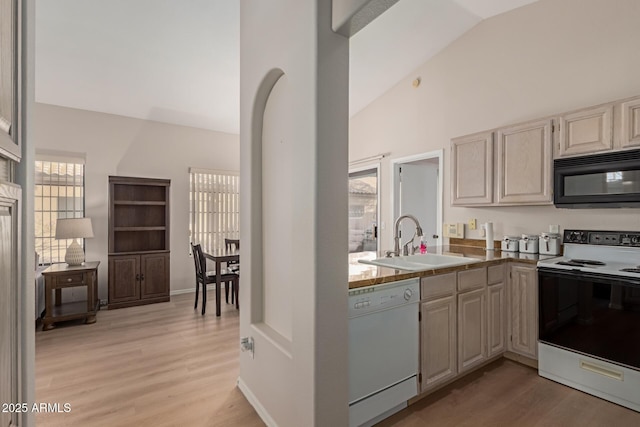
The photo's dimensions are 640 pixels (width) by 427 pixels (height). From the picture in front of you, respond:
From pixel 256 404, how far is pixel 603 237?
3.02 metres

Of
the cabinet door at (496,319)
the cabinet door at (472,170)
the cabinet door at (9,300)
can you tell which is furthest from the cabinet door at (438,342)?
the cabinet door at (9,300)

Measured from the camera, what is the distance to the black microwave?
2.25 meters

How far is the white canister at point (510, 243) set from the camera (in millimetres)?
3076

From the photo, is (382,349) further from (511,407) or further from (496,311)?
(496,311)

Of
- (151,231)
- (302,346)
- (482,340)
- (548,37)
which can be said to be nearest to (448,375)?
(482,340)

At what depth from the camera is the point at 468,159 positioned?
130 inches

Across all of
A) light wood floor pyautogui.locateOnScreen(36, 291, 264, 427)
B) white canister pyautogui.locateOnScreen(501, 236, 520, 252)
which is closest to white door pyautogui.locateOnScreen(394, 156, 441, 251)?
white canister pyautogui.locateOnScreen(501, 236, 520, 252)

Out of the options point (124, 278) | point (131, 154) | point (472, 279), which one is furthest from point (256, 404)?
point (131, 154)

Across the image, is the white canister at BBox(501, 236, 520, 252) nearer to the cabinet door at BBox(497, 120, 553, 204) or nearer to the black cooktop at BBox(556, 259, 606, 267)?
the cabinet door at BBox(497, 120, 553, 204)

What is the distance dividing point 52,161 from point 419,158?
490 cm

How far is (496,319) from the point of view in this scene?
2676mm

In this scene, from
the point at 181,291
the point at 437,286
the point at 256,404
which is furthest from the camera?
the point at 181,291

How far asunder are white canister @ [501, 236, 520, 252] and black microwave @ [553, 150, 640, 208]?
0.56 m

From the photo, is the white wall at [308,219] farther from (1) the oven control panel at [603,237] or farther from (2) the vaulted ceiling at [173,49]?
(1) the oven control panel at [603,237]
